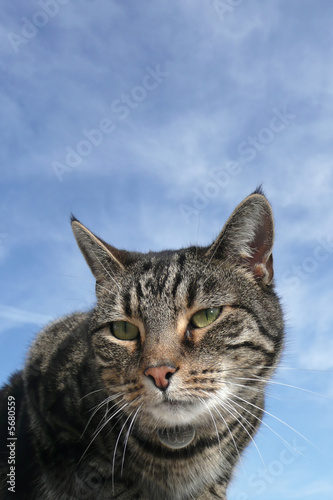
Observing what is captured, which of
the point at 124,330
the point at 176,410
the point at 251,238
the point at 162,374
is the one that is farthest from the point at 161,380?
the point at 251,238

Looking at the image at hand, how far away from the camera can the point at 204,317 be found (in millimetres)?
3602

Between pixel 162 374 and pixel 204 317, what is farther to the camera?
pixel 204 317

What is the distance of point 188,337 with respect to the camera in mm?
3461

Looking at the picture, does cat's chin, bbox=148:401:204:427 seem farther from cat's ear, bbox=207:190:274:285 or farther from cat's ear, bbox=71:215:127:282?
cat's ear, bbox=71:215:127:282

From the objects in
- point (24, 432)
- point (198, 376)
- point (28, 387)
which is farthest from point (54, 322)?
point (198, 376)

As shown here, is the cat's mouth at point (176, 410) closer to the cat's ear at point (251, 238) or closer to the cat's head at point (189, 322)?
the cat's head at point (189, 322)

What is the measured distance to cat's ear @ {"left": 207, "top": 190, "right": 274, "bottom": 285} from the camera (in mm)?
3795

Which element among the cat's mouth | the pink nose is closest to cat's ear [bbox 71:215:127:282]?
the pink nose

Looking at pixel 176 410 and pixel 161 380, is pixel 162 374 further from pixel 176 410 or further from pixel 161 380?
pixel 176 410

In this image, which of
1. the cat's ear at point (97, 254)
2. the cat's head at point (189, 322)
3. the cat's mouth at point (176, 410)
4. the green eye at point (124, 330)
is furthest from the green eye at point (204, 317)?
the cat's ear at point (97, 254)

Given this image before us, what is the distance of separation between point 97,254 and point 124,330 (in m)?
0.76

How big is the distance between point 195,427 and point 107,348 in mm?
890

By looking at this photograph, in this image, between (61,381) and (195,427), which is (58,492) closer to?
(61,381)

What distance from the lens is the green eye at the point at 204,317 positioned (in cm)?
358
